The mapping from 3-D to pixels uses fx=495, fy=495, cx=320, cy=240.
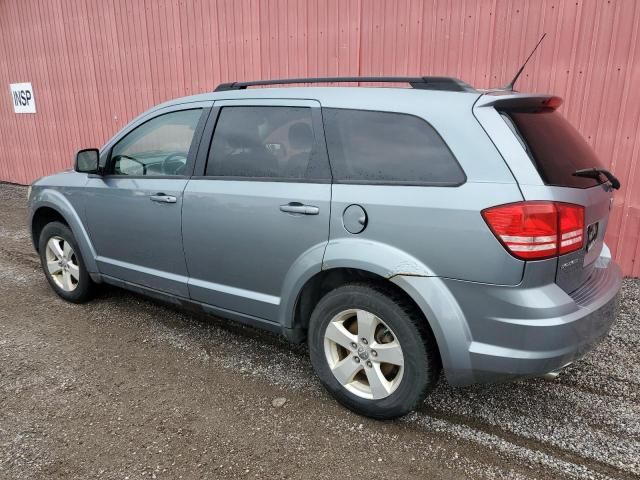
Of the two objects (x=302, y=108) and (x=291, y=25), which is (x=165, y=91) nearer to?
(x=291, y=25)

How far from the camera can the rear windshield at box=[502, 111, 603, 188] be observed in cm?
221

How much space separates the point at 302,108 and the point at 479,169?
1097 millimetres

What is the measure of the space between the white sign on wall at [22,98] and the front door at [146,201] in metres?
7.70

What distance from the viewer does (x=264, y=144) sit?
9.65 ft

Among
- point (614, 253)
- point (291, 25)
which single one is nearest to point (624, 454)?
point (614, 253)

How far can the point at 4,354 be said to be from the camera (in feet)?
11.2

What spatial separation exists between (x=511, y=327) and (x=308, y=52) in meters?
4.73

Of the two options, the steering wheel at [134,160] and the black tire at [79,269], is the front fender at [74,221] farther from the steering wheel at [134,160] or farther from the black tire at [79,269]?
the steering wheel at [134,160]

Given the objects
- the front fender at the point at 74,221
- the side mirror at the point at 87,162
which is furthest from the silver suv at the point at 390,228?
the front fender at the point at 74,221

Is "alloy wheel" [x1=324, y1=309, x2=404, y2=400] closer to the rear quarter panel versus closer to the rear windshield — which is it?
the rear quarter panel

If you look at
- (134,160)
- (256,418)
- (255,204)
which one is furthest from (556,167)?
(134,160)

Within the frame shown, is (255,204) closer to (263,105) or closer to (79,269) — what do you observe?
(263,105)

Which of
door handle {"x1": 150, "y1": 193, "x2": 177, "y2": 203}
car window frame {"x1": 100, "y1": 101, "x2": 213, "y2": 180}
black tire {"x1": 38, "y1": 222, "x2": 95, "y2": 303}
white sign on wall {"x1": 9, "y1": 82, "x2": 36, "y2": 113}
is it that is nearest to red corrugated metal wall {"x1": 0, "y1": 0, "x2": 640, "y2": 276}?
white sign on wall {"x1": 9, "y1": 82, "x2": 36, "y2": 113}

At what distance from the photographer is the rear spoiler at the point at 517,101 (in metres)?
2.31
